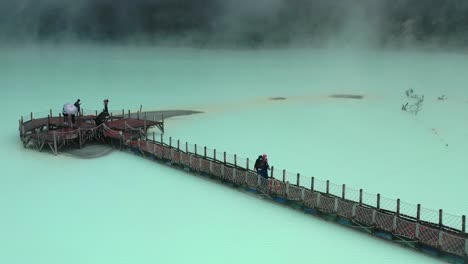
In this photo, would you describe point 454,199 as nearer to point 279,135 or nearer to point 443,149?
point 443,149

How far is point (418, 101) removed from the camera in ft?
126

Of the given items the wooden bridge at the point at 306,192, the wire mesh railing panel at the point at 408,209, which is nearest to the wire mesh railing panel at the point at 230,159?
the wooden bridge at the point at 306,192

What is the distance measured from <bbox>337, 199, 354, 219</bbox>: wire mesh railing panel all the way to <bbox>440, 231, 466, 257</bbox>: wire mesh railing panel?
9.20 feet

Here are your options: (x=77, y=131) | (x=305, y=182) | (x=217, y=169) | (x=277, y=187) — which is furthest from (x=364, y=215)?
(x=77, y=131)

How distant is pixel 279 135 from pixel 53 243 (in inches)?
612

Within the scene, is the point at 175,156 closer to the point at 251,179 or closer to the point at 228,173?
the point at 228,173

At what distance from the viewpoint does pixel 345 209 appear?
15.6m

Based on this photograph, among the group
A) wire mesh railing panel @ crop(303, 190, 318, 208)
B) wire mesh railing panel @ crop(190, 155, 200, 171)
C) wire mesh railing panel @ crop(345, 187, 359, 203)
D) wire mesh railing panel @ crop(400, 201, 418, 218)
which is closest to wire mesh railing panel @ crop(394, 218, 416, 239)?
wire mesh railing panel @ crop(400, 201, 418, 218)

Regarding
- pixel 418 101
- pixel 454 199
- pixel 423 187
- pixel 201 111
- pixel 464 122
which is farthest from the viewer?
pixel 418 101

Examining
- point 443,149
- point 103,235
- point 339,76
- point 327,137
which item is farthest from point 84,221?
point 339,76

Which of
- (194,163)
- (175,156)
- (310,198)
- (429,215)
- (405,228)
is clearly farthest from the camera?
(175,156)

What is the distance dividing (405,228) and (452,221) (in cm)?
247

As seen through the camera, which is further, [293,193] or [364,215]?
[293,193]

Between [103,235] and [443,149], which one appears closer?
[103,235]
